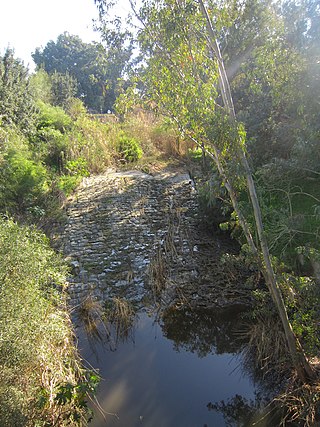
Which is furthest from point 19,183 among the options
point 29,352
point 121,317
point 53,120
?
point 29,352

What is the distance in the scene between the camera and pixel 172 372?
4.20m

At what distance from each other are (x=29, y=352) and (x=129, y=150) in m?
10.2

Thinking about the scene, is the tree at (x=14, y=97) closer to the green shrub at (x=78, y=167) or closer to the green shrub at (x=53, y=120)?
the green shrub at (x=53, y=120)

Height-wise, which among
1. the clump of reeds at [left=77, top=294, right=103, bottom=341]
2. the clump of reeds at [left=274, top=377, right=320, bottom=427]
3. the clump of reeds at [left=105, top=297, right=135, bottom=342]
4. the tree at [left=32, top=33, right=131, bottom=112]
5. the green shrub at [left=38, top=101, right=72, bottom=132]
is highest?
the tree at [left=32, top=33, right=131, bottom=112]

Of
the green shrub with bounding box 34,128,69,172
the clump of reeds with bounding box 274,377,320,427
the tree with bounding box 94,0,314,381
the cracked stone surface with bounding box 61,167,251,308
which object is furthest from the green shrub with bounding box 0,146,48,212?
the clump of reeds with bounding box 274,377,320,427

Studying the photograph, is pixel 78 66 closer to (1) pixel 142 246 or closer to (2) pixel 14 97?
(2) pixel 14 97

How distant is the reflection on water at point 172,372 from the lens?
3580mm

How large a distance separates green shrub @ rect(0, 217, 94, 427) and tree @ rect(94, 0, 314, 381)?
7.31 feet

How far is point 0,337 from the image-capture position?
2.93 metres

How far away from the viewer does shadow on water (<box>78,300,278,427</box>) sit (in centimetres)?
358

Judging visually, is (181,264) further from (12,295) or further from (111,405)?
(12,295)

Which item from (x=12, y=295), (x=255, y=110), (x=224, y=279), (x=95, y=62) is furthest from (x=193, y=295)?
(x=255, y=110)

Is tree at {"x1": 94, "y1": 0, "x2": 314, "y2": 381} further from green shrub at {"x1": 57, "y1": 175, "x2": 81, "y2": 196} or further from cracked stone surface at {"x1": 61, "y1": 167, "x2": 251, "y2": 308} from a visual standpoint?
green shrub at {"x1": 57, "y1": 175, "x2": 81, "y2": 196}

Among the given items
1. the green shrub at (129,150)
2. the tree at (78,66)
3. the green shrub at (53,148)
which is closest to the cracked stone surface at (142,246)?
the green shrub at (53,148)
